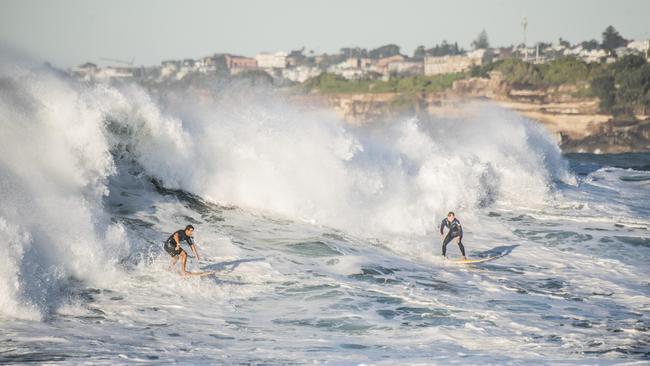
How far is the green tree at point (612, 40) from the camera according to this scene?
147875mm

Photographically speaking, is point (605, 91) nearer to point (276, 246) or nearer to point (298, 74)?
point (276, 246)

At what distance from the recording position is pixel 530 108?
84.1 m

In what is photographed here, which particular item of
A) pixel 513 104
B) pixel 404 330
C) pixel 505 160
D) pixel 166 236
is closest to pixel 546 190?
pixel 505 160

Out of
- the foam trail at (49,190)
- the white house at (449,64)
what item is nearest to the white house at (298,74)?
the white house at (449,64)

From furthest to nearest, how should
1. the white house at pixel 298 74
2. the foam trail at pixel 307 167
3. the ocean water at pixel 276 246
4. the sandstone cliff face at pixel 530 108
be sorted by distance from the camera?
1. the white house at pixel 298 74
2. the sandstone cliff face at pixel 530 108
3. the foam trail at pixel 307 167
4. the ocean water at pixel 276 246

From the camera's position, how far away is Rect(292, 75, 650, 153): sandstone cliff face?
250 ft

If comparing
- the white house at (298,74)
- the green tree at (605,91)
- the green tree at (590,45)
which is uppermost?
the green tree at (590,45)

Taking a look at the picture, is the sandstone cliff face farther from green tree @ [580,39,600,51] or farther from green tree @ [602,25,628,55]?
green tree @ [580,39,600,51]

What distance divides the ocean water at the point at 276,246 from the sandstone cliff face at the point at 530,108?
162 ft

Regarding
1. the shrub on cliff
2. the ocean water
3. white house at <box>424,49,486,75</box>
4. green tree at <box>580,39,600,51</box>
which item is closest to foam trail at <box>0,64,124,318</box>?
the ocean water

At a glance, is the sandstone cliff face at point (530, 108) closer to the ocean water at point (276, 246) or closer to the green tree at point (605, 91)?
the green tree at point (605, 91)

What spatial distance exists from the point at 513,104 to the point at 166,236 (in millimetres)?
73424

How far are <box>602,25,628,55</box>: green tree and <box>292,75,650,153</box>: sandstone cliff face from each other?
5918 centimetres

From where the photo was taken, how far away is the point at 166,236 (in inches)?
712
